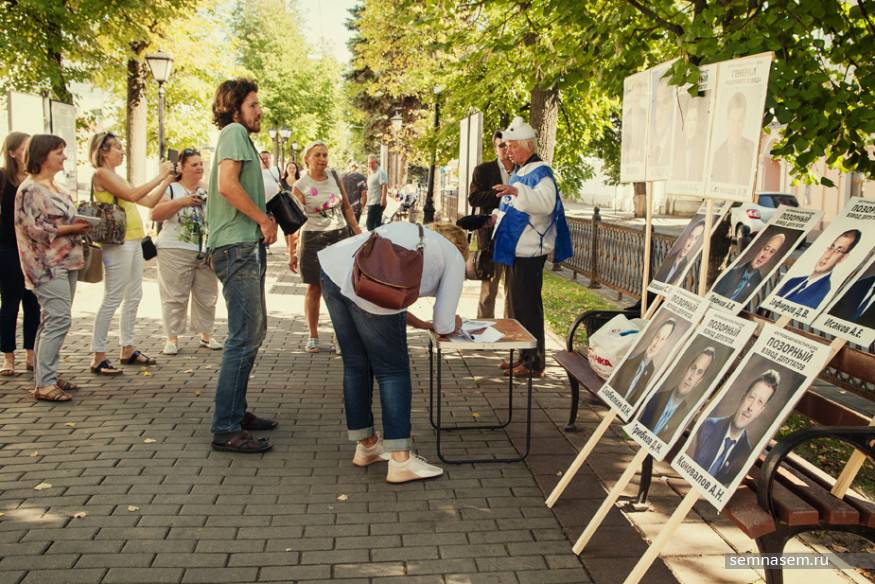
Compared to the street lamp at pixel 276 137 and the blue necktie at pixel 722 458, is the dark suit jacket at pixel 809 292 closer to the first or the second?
the blue necktie at pixel 722 458

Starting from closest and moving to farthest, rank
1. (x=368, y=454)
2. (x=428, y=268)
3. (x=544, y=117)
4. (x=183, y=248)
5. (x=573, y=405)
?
(x=428, y=268), (x=368, y=454), (x=573, y=405), (x=183, y=248), (x=544, y=117)

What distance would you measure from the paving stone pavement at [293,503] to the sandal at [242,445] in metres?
0.05

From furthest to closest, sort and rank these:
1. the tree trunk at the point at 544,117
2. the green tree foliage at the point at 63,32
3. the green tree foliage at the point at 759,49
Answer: the green tree foliage at the point at 63,32 → the tree trunk at the point at 544,117 → the green tree foliage at the point at 759,49

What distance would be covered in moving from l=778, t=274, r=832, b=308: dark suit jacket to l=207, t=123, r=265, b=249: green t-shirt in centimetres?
321

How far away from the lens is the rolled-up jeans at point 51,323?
20.2 ft

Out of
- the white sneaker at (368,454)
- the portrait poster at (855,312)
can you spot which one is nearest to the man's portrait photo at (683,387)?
the portrait poster at (855,312)

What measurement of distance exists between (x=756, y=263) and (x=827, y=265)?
545mm

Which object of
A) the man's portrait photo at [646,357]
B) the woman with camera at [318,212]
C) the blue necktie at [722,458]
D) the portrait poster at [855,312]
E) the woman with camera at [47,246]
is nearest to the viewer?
the blue necktie at [722,458]

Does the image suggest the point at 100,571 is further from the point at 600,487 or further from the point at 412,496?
the point at 600,487

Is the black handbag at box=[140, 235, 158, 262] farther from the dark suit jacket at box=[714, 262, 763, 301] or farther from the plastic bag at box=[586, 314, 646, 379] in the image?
the dark suit jacket at box=[714, 262, 763, 301]

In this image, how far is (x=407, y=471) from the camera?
475 cm

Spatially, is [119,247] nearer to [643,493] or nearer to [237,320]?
[237,320]

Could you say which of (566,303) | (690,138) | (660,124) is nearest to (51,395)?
(660,124)

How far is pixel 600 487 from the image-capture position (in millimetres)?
4727
